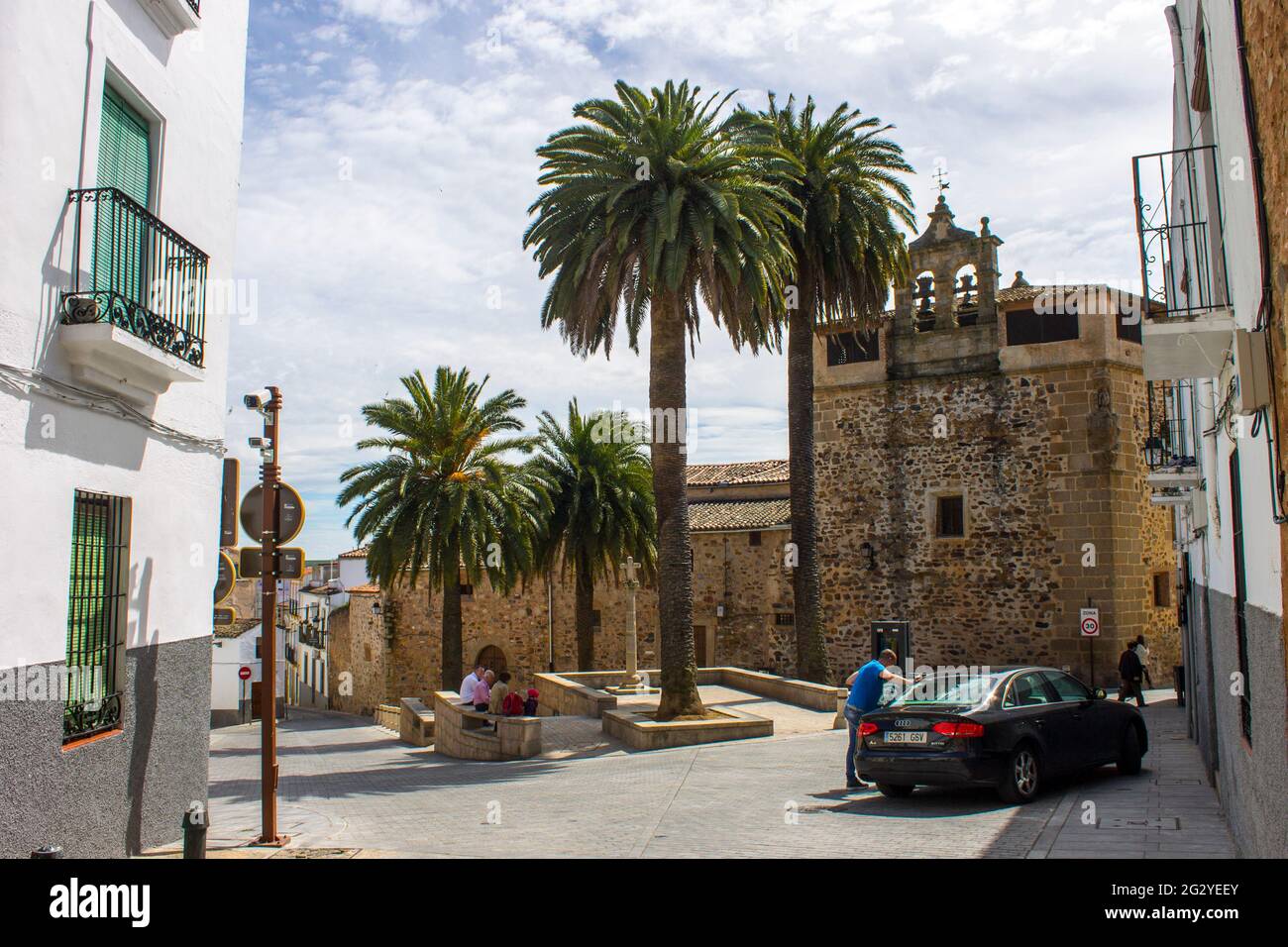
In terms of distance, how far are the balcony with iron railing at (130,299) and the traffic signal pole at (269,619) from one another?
1.34 m

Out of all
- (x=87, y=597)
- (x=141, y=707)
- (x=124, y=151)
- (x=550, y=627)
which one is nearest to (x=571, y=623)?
(x=550, y=627)

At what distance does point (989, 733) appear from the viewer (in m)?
9.45

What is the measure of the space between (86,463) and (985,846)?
711cm

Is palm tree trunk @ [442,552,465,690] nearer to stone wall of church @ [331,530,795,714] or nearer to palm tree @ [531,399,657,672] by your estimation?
palm tree @ [531,399,657,672]

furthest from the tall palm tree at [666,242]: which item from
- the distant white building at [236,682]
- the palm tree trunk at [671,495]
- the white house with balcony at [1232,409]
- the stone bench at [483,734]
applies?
the distant white building at [236,682]

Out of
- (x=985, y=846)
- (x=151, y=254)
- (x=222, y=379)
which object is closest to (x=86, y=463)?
(x=151, y=254)

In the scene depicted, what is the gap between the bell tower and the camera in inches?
1054

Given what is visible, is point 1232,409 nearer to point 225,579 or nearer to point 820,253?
point 225,579

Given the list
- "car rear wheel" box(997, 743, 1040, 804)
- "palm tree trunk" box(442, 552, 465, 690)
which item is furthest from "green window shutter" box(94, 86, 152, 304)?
"palm tree trunk" box(442, 552, 465, 690)

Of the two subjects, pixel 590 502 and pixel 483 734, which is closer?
pixel 483 734

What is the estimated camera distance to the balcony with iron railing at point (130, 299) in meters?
6.96

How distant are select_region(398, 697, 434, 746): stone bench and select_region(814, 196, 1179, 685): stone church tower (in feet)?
37.7

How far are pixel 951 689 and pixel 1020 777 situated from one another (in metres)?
1.01
